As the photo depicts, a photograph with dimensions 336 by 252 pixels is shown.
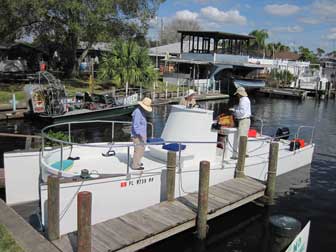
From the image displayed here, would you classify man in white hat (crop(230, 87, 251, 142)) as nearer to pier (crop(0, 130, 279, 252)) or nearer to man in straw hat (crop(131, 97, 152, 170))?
pier (crop(0, 130, 279, 252))

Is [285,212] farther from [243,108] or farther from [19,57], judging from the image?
[19,57]

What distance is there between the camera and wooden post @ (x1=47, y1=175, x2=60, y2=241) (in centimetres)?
684

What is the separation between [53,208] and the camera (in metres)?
6.96

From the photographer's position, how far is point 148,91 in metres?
33.8

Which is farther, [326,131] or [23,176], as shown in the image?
[326,131]

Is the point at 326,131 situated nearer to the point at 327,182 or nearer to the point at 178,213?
the point at 327,182

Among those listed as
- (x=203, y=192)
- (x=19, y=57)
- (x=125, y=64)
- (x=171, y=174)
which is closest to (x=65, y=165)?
(x=171, y=174)

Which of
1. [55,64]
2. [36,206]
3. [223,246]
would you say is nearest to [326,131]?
[223,246]

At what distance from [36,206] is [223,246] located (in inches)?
185

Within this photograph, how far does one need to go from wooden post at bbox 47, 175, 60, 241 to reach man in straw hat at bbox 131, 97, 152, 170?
2.28 metres

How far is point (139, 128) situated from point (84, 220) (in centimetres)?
301

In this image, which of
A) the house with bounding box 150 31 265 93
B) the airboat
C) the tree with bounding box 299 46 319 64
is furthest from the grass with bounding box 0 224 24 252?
the tree with bounding box 299 46 319 64

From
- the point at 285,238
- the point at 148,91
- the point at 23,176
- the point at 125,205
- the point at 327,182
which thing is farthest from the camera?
the point at 148,91

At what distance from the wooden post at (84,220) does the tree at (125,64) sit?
2363cm
